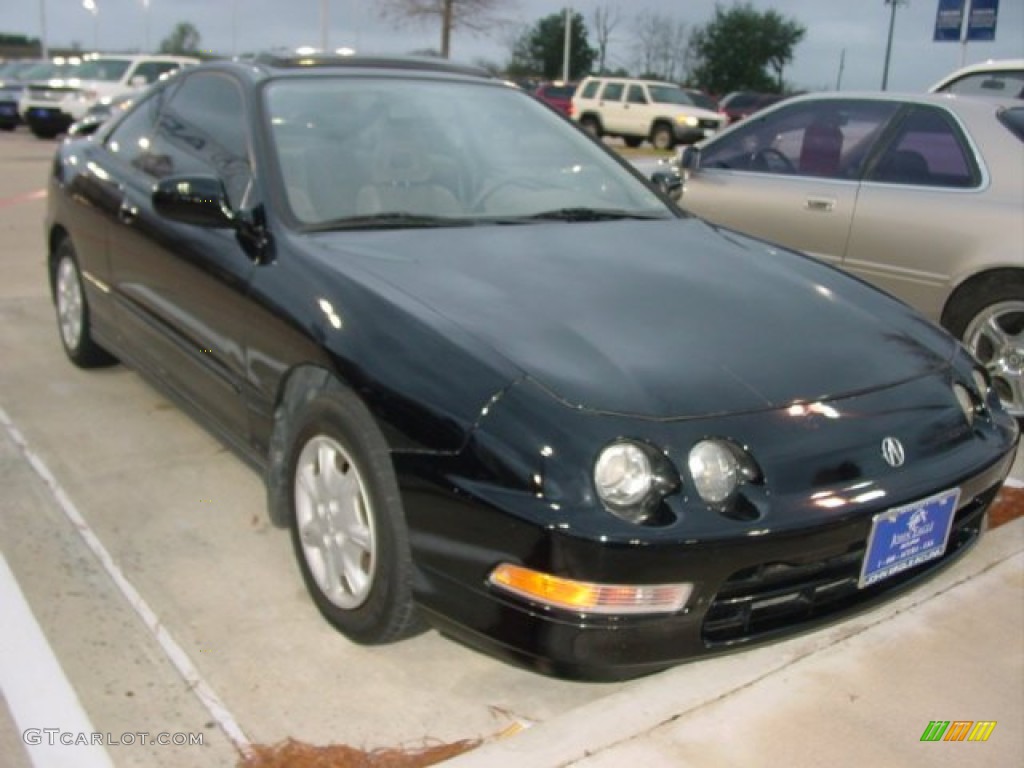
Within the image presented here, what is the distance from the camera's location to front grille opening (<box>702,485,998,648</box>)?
7.30 feet

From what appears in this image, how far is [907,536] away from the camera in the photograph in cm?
243

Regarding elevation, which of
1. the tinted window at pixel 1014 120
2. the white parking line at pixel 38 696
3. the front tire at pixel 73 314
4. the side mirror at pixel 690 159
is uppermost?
the tinted window at pixel 1014 120

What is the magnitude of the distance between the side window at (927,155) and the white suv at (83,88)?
16847 mm

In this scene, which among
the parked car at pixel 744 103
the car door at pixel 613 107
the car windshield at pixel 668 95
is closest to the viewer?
the car windshield at pixel 668 95

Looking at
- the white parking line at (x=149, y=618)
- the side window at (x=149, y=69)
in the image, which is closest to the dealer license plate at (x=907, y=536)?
the white parking line at (x=149, y=618)

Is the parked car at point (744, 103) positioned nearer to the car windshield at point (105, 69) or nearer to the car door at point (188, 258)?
the car windshield at point (105, 69)

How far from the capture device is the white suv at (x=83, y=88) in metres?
19.4

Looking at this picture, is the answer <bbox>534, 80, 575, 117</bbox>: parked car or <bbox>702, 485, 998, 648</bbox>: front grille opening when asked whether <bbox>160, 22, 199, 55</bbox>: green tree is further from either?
<bbox>702, 485, 998, 648</bbox>: front grille opening

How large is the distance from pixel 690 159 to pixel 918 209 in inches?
56.2

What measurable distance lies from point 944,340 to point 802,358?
70 centimetres

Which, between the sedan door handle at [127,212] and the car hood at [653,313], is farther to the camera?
the sedan door handle at [127,212]

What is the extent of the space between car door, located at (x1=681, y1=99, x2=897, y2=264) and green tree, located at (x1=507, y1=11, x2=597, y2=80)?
58756mm

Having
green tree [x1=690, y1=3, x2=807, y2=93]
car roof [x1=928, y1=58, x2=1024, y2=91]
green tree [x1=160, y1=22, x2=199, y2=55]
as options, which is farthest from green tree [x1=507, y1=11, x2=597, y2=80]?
car roof [x1=928, y1=58, x2=1024, y2=91]

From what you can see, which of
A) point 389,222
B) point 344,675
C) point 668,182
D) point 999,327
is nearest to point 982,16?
point 999,327
